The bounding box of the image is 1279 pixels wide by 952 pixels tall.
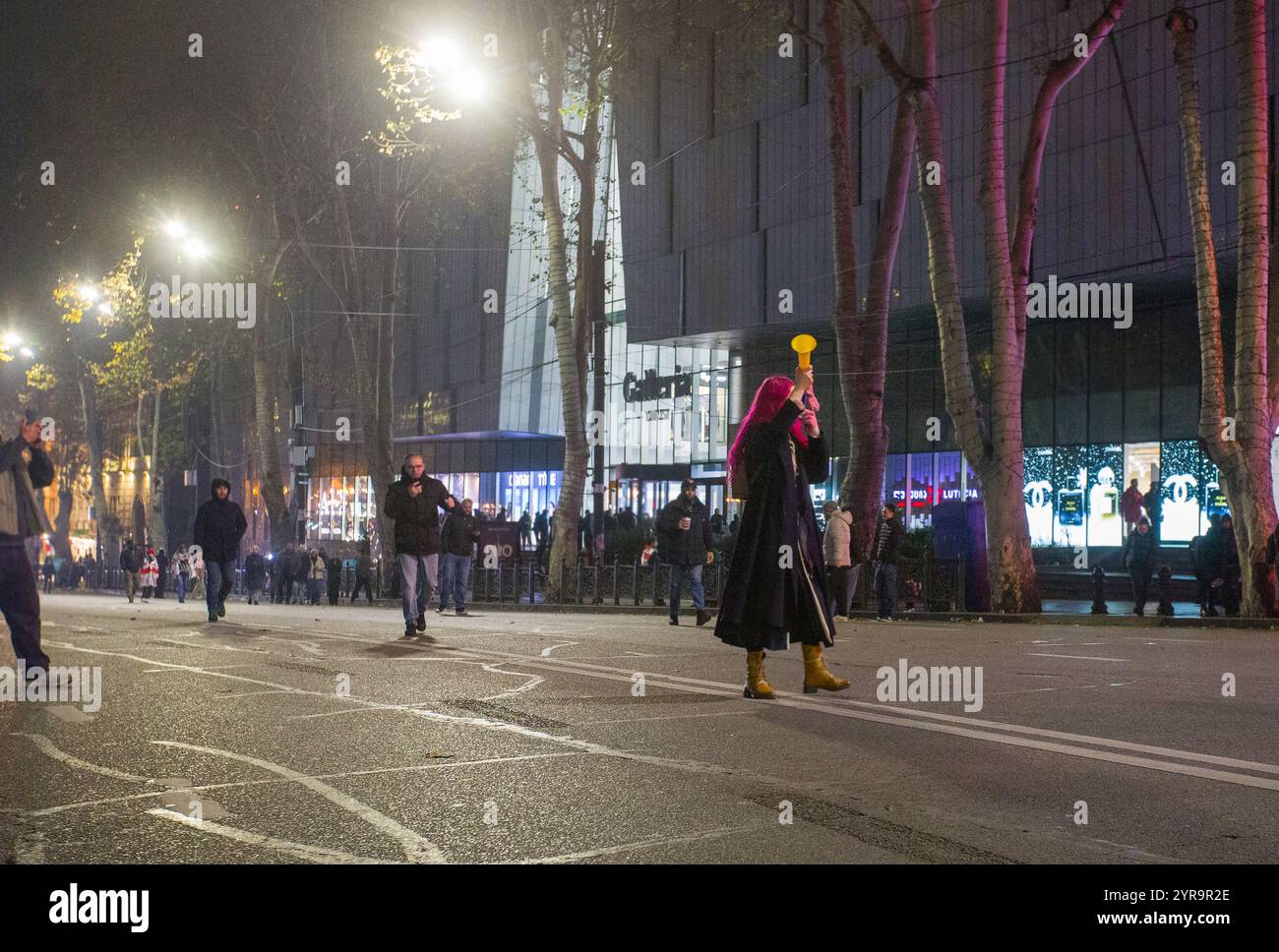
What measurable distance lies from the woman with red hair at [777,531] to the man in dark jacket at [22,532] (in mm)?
4533

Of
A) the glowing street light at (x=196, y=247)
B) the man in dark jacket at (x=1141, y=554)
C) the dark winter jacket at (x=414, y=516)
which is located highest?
the glowing street light at (x=196, y=247)

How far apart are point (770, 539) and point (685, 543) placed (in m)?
9.86

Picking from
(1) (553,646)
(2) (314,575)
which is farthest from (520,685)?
(2) (314,575)

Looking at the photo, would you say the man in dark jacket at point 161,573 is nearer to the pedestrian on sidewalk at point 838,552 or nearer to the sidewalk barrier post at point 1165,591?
the pedestrian on sidewalk at point 838,552

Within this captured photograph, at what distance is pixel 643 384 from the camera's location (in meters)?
49.1

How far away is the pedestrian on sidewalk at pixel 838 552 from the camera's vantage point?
62.3 ft

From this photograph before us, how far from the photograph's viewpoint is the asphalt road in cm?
494

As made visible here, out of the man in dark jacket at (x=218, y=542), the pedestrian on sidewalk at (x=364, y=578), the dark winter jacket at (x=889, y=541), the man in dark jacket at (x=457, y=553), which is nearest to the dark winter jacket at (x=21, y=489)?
the man in dark jacket at (x=218, y=542)

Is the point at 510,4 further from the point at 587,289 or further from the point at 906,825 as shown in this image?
the point at 906,825

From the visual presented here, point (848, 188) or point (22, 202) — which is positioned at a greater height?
point (22, 202)

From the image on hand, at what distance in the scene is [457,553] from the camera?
20906mm

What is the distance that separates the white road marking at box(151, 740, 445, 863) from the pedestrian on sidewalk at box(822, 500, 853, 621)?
12.6 metres

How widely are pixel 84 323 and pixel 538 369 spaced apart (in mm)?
16165
